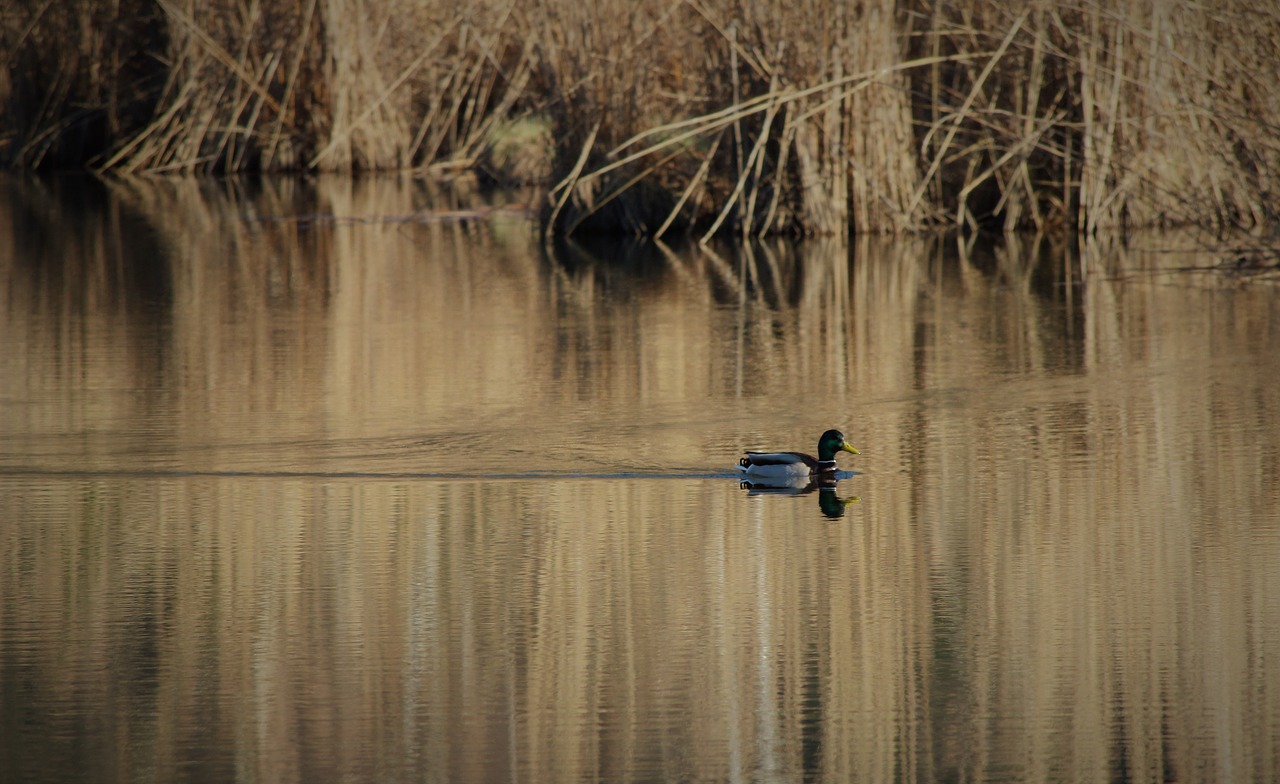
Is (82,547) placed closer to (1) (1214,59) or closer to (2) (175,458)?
(2) (175,458)

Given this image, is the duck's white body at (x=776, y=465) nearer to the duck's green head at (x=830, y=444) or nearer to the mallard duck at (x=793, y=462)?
the mallard duck at (x=793, y=462)

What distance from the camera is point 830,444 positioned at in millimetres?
6859

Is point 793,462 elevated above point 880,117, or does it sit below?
below

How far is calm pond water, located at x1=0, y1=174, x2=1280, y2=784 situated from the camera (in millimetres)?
4250

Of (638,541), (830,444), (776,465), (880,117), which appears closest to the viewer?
(638,541)

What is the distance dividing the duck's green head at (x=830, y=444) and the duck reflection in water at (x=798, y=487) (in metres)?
0.11

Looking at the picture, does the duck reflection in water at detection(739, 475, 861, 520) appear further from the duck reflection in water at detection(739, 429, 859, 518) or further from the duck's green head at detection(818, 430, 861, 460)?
the duck's green head at detection(818, 430, 861, 460)

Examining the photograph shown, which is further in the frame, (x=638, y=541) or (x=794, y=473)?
(x=794, y=473)

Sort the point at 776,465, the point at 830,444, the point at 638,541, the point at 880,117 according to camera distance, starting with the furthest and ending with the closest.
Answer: the point at 880,117, the point at 830,444, the point at 776,465, the point at 638,541

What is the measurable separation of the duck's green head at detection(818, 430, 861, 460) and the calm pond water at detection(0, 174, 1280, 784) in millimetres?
145

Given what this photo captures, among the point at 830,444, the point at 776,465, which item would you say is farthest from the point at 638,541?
the point at 830,444

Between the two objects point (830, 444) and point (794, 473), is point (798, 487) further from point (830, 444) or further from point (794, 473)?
point (830, 444)

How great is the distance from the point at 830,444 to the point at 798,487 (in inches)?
9.4

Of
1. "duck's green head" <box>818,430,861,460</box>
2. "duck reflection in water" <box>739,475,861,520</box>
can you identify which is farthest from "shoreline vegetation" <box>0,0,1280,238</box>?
"duck reflection in water" <box>739,475,861,520</box>
